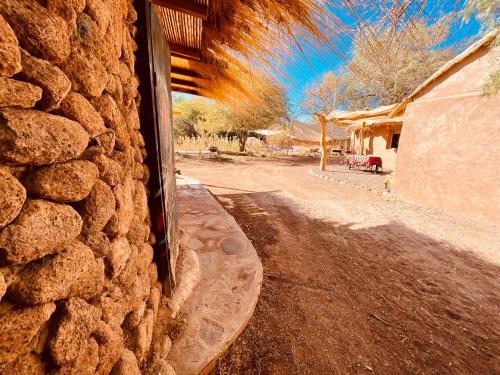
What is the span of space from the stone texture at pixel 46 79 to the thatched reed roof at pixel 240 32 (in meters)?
1.24

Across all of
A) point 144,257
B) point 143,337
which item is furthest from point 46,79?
point 143,337

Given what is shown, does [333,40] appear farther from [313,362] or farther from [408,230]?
[408,230]

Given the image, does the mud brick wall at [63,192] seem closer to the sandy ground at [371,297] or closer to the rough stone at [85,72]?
the rough stone at [85,72]

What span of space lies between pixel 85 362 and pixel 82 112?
2.81 feet

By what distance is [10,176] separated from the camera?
1.80 feet

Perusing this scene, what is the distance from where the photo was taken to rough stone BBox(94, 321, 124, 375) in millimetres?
837

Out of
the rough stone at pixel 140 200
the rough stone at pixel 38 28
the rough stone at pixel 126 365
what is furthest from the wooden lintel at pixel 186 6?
the rough stone at pixel 126 365

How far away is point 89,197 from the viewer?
32.3 inches

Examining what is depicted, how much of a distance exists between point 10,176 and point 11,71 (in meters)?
0.25

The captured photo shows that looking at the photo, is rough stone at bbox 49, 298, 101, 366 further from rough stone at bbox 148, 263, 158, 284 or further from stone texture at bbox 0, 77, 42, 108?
rough stone at bbox 148, 263, 158, 284

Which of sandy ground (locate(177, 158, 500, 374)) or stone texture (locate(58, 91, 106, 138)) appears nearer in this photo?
stone texture (locate(58, 91, 106, 138))

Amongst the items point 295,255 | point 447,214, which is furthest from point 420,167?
point 295,255

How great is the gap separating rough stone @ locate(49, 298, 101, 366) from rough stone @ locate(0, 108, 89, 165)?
463 mm

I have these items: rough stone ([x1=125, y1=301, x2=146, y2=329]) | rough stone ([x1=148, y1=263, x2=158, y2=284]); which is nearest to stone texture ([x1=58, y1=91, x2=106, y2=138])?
rough stone ([x1=125, y1=301, x2=146, y2=329])
